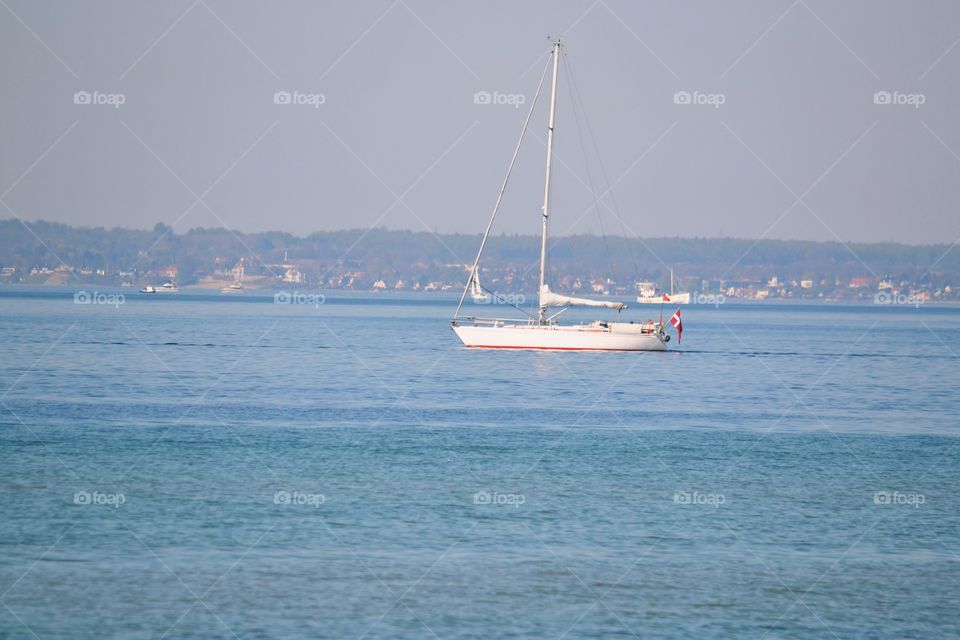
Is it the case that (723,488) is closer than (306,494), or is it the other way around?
(306,494)

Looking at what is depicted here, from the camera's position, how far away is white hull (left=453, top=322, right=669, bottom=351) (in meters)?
83.1

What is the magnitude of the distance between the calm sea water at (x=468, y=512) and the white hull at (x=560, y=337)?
18.9 m

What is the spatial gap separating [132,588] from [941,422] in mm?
39740

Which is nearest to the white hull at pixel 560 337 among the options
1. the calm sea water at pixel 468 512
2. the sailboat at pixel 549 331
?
the sailboat at pixel 549 331

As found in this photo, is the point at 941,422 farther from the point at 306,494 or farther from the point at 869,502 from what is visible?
the point at 306,494

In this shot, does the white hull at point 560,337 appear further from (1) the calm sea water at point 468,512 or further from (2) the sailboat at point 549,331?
(1) the calm sea water at point 468,512

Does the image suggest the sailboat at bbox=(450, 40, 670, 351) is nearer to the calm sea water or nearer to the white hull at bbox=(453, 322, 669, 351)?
the white hull at bbox=(453, 322, 669, 351)

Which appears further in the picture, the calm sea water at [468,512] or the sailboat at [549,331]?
the sailboat at [549,331]

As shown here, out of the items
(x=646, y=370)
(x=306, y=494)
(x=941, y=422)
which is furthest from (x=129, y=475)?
(x=646, y=370)

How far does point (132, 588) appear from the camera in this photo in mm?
21219

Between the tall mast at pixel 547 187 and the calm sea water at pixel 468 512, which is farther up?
the tall mast at pixel 547 187

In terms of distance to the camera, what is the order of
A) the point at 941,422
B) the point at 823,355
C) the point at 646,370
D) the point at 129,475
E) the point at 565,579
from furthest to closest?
the point at 823,355 → the point at 646,370 → the point at 941,422 → the point at 129,475 → the point at 565,579

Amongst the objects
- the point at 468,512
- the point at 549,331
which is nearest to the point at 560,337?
the point at 549,331

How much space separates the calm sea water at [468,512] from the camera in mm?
20516
